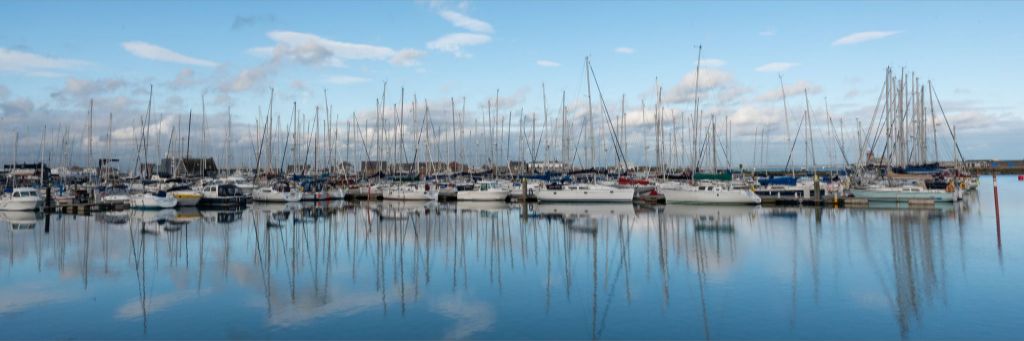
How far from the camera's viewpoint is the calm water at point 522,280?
1305cm


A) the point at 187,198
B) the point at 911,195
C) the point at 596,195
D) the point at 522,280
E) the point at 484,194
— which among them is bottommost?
the point at 522,280

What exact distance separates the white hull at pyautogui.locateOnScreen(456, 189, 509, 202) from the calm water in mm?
18256

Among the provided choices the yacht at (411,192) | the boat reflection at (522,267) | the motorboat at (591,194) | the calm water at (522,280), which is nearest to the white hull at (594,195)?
the motorboat at (591,194)

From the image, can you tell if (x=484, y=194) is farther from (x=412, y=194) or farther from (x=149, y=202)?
(x=149, y=202)

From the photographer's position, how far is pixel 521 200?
5388cm

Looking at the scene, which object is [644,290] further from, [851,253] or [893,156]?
[893,156]

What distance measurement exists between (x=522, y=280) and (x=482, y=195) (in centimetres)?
3441

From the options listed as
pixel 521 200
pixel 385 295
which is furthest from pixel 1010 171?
pixel 385 295

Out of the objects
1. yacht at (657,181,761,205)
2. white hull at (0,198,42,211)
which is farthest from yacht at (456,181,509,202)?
white hull at (0,198,42,211)

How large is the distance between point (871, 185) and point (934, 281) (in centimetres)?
3533

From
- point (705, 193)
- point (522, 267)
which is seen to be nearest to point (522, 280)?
point (522, 267)

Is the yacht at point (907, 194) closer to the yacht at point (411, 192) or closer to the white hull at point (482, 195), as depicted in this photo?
the white hull at point (482, 195)

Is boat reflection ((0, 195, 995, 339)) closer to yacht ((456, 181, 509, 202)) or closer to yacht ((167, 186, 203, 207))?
yacht ((167, 186, 203, 207))

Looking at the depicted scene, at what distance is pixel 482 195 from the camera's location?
5256 centimetres
